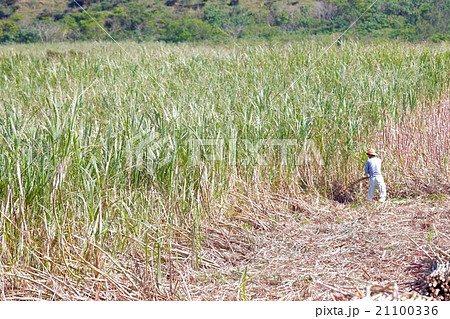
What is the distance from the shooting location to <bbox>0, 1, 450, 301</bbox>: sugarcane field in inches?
93.5

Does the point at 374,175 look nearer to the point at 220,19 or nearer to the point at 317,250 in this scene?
the point at 317,250

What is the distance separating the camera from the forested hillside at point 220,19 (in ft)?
50.4

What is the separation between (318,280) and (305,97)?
2.05 metres

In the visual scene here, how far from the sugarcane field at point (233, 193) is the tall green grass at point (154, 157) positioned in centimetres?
1

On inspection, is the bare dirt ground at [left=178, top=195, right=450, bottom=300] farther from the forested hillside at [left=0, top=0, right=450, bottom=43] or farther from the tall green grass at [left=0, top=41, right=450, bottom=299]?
the forested hillside at [left=0, top=0, right=450, bottom=43]

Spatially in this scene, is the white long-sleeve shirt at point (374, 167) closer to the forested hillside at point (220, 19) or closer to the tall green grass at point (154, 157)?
the tall green grass at point (154, 157)

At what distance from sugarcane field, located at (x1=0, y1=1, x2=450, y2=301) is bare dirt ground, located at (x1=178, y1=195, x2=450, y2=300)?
1 cm

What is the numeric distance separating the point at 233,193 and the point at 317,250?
75cm

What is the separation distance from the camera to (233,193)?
11.0 ft
